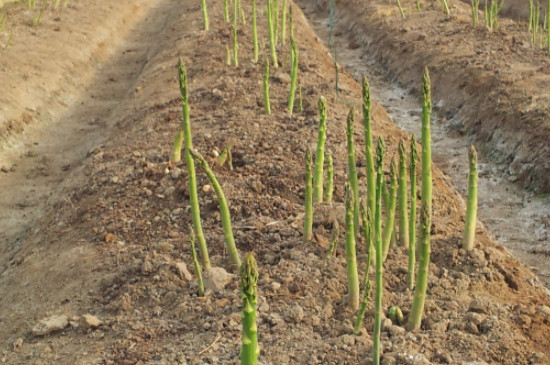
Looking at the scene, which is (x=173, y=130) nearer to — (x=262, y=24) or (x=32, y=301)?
(x=32, y=301)

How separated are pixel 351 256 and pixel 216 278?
31.1 inches

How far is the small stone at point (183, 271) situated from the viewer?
12.0ft

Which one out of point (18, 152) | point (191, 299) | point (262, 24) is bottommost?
point (18, 152)

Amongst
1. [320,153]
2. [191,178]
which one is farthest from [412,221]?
[191,178]

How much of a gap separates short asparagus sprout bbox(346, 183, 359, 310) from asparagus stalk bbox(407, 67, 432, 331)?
28cm

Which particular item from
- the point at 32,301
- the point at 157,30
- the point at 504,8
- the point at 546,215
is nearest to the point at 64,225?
the point at 32,301

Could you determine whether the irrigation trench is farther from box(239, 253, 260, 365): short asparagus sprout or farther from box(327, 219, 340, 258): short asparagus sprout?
box(239, 253, 260, 365): short asparagus sprout

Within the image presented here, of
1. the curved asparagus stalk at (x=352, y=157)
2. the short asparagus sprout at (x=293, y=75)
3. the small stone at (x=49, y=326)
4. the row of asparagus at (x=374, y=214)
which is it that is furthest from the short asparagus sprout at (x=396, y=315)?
the short asparagus sprout at (x=293, y=75)

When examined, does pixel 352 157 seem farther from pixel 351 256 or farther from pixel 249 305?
pixel 249 305

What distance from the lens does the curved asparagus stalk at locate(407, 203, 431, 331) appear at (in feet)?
9.62

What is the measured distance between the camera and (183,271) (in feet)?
12.0

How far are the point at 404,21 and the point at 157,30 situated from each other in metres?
4.59

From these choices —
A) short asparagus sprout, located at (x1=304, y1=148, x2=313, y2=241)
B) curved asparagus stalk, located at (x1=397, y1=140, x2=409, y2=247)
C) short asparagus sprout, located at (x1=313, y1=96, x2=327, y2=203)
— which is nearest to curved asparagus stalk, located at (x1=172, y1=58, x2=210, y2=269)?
short asparagus sprout, located at (x1=304, y1=148, x2=313, y2=241)

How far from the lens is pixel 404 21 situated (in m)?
10.4
